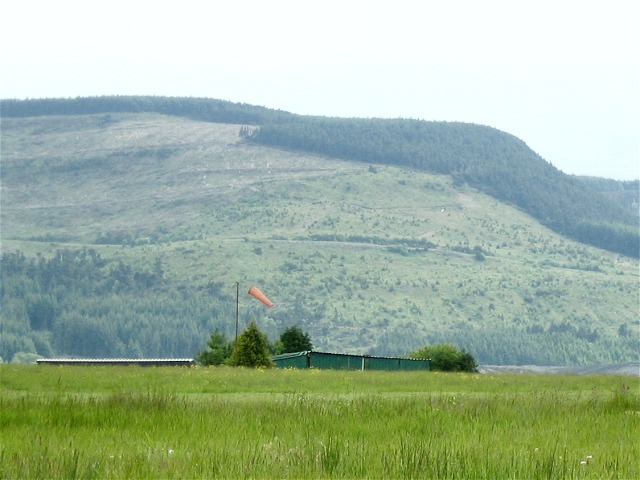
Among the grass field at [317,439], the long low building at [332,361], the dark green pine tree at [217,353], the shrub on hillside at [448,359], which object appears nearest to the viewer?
the grass field at [317,439]

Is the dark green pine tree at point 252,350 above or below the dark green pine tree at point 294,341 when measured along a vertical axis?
above

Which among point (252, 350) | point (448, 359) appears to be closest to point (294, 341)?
point (448, 359)

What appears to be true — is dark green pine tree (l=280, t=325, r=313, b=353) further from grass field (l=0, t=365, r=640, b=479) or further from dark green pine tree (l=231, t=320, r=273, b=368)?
grass field (l=0, t=365, r=640, b=479)

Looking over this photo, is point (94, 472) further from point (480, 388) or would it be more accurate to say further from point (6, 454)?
point (480, 388)

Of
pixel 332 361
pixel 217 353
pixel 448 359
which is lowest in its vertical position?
pixel 448 359

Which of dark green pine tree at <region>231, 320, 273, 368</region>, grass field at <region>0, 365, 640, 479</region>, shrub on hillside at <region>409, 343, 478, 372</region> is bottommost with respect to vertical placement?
shrub on hillside at <region>409, 343, 478, 372</region>

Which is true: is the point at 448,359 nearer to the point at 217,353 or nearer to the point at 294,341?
the point at 294,341

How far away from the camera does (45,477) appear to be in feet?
35.9

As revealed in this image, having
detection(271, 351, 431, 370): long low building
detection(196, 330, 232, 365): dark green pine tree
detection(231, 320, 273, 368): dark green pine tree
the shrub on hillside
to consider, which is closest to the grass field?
detection(231, 320, 273, 368): dark green pine tree

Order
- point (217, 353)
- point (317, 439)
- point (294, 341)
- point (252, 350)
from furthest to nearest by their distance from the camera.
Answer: point (294, 341)
point (217, 353)
point (252, 350)
point (317, 439)

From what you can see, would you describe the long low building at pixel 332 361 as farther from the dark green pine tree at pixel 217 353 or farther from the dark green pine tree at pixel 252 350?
the dark green pine tree at pixel 217 353

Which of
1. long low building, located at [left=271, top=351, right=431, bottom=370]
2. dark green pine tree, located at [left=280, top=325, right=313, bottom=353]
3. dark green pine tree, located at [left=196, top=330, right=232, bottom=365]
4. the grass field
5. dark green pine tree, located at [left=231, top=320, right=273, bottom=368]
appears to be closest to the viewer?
Result: the grass field

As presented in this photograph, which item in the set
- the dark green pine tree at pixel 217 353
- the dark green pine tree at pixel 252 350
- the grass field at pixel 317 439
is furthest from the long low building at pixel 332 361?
the grass field at pixel 317 439

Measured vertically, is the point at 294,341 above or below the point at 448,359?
above
